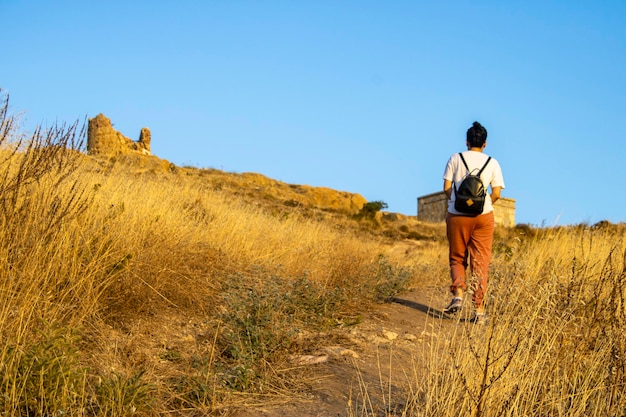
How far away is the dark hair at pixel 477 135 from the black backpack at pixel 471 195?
398 mm

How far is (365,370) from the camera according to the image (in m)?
4.13

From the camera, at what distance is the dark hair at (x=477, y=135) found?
20.4 feet

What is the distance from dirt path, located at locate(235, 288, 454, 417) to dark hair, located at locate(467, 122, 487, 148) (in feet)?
6.07

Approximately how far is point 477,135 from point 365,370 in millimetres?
3089

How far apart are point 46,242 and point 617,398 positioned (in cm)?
403

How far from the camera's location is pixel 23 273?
4027mm

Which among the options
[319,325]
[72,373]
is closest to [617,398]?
[319,325]

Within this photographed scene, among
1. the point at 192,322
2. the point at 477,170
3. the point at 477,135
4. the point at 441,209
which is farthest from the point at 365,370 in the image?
the point at 441,209

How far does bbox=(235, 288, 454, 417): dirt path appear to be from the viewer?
135 inches

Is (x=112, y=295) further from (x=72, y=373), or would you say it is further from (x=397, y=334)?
(x=397, y=334)

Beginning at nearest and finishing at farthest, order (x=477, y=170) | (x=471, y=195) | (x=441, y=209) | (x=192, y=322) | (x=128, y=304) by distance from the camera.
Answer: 1. (x=128, y=304)
2. (x=192, y=322)
3. (x=471, y=195)
4. (x=477, y=170)
5. (x=441, y=209)

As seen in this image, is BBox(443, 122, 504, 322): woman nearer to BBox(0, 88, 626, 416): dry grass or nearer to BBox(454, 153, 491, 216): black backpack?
BBox(454, 153, 491, 216): black backpack

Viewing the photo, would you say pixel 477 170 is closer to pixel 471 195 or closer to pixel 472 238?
pixel 471 195

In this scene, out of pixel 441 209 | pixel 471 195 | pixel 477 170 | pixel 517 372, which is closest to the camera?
pixel 517 372
